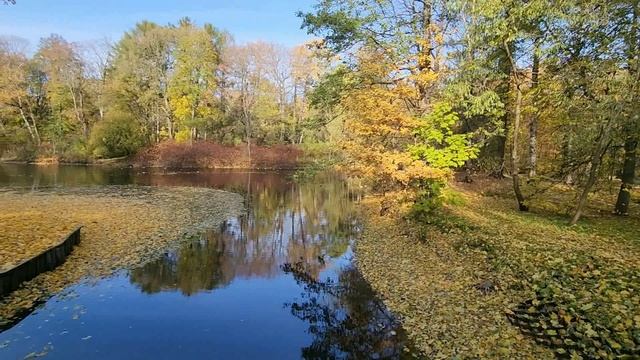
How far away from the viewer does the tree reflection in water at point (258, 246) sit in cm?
1230

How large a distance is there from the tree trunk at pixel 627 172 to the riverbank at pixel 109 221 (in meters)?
15.5

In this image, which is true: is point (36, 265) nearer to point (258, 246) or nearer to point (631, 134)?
point (258, 246)

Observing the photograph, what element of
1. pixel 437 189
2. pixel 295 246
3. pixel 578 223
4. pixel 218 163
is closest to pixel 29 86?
pixel 218 163

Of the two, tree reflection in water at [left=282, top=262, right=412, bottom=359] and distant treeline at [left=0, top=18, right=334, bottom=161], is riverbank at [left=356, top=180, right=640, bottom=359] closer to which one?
tree reflection in water at [left=282, top=262, right=412, bottom=359]

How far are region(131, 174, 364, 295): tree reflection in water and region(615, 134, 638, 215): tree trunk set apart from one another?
9.70 meters

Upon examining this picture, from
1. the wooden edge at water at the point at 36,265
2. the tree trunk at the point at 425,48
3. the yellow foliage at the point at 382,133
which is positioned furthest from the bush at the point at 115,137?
the tree trunk at the point at 425,48

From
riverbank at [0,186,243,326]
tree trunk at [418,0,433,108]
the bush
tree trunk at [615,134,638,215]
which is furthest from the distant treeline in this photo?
tree trunk at [615,134,638,215]

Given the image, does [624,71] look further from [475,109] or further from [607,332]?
[607,332]

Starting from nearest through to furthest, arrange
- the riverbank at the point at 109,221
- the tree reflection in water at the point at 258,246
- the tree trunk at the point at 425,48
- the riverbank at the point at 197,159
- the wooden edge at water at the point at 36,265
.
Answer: the wooden edge at water at the point at 36,265 → the riverbank at the point at 109,221 → the tree reflection in water at the point at 258,246 → the tree trunk at the point at 425,48 → the riverbank at the point at 197,159

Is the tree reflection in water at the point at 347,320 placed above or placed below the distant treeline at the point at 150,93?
below

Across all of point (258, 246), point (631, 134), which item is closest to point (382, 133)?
point (258, 246)

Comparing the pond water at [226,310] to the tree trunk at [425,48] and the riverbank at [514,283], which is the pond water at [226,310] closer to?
the riverbank at [514,283]

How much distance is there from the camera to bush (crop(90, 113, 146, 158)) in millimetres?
49562

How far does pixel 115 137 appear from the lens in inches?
1971
